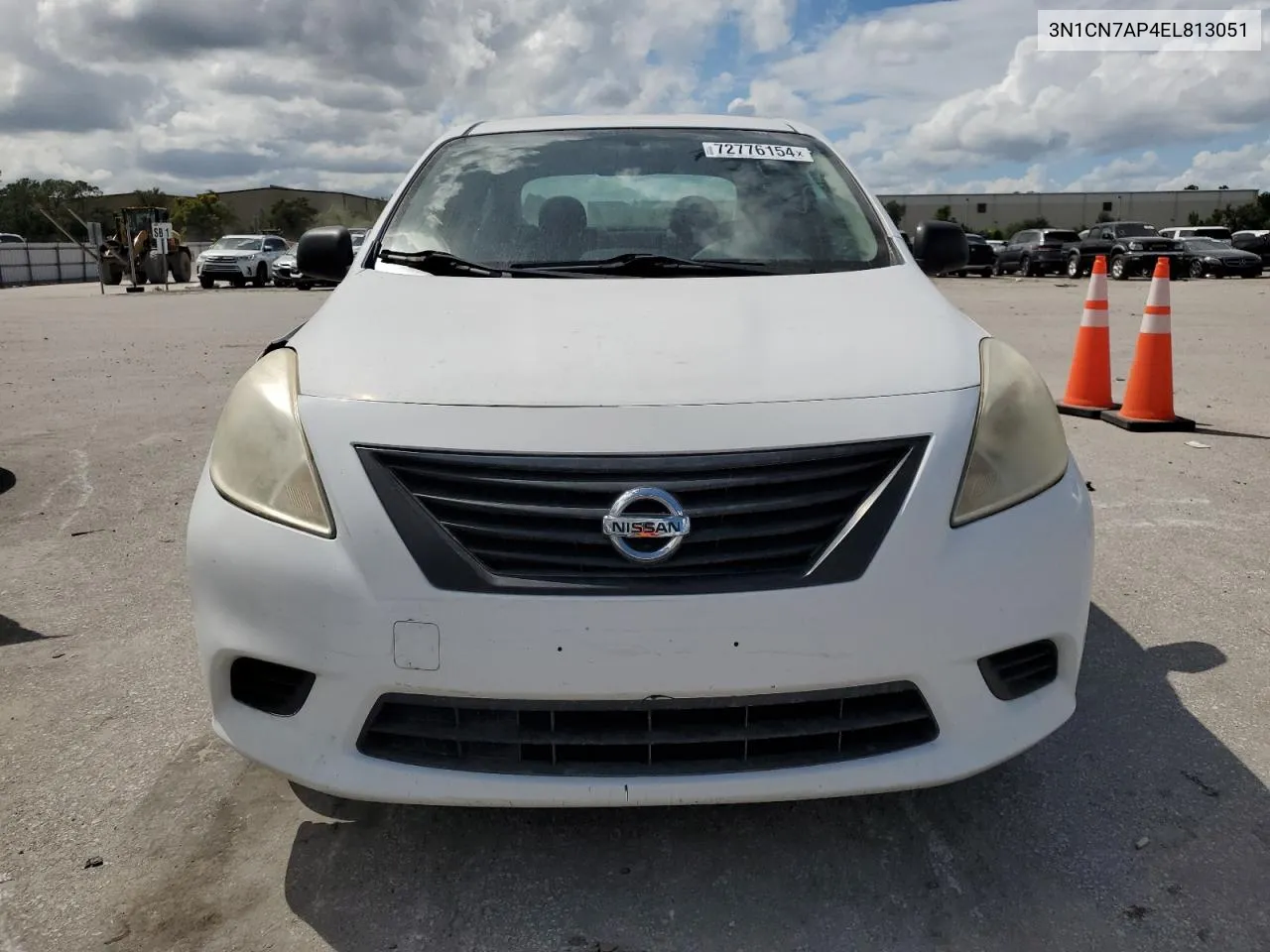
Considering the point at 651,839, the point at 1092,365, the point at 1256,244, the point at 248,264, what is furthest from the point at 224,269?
the point at 1256,244

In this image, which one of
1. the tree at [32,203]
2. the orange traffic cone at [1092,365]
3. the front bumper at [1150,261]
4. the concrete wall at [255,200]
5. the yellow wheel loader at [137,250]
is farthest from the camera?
the concrete wall at [255,200]

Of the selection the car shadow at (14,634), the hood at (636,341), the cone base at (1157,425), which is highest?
the hood at (636,341)

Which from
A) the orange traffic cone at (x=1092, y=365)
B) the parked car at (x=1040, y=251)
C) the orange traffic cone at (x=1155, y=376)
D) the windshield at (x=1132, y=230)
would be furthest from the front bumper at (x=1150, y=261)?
the orange traffic cone at (x=1155, y=376)

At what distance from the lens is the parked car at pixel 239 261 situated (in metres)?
30.7

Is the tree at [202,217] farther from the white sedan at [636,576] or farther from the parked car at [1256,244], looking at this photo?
the white sedan at [636,576]

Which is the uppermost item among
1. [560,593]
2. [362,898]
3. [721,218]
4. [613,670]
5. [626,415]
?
[721,218]

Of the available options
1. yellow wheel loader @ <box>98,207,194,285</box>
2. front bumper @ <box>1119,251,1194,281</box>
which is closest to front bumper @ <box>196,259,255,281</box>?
yellow wheel loader @ <box>98,207,194,285</box>

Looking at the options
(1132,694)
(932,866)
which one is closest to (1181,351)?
(1132,694)

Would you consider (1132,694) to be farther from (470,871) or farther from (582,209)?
(582,209)

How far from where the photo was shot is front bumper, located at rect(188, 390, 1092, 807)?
1.84 metres

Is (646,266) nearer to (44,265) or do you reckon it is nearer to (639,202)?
(639,202)

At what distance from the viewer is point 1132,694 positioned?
9.62 ft

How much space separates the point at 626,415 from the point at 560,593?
357 millimetres

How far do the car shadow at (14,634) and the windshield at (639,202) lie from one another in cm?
176
